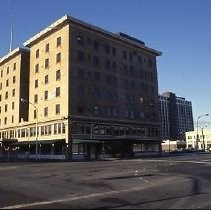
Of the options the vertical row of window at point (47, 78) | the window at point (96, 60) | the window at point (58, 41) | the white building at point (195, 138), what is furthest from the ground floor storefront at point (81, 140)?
the white building at point (195, 138)

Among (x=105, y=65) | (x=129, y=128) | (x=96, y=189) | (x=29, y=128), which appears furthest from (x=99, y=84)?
(x=96, y=189)

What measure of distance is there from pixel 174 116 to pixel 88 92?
107361 mm

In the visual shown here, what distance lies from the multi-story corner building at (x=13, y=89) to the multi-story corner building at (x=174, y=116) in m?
85.7

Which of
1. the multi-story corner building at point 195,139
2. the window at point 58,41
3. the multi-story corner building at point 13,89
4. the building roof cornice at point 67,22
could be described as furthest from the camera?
the multi-story corner building at point 195,139

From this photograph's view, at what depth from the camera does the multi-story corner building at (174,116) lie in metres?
168

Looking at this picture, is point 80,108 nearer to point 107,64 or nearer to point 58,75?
point 58,75

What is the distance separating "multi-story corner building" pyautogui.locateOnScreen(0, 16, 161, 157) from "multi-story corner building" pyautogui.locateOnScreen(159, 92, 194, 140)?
8074 centimetres

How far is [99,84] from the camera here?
75.6 metres

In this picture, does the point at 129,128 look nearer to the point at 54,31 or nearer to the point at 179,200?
the point at 54,31

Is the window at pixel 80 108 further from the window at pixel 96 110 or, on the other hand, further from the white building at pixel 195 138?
the white building at pixel 195 138

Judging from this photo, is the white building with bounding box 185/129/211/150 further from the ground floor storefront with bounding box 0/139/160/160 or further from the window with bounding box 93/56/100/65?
the window with bounding box 93/56/100/65

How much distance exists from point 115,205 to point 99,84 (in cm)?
6394

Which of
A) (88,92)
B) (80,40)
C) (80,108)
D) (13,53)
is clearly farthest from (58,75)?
(13,53)

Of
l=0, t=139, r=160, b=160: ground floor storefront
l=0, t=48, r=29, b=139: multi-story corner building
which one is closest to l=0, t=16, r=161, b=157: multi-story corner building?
l=0, t=139, r=160, b=160: ground floor storefront
